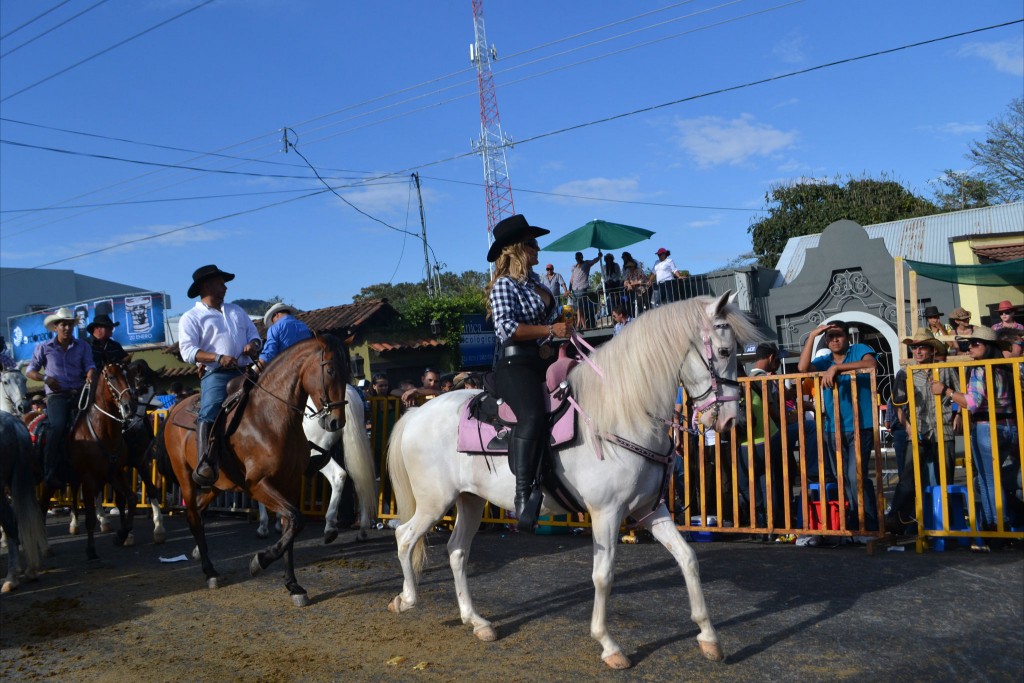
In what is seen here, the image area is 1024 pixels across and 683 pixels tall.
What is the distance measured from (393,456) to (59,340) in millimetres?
5531

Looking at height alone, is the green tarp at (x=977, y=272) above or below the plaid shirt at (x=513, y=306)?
above

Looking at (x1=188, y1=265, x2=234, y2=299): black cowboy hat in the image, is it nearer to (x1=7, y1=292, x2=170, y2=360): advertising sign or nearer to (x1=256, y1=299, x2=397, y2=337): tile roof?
(x1=256, y1=299, x2=397, y2=337): tile roof

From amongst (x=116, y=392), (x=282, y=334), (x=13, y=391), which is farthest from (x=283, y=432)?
(x=13, y=391)

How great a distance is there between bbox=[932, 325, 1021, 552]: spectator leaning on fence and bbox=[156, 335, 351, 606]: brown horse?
5.37 meters

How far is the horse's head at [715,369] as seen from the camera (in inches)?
179

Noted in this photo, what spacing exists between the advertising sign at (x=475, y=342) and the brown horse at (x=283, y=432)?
20305mm

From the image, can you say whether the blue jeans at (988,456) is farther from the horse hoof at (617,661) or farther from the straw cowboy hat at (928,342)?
the horse hoof at (617,661)

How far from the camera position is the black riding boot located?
495 centimetres

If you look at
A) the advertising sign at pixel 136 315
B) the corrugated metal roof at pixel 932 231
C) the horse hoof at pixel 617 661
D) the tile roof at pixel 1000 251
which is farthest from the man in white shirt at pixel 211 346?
the advertising sign at pixel 136 315

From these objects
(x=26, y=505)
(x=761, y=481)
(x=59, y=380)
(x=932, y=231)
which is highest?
(x=932, y=231)

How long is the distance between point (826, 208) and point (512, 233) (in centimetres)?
3602

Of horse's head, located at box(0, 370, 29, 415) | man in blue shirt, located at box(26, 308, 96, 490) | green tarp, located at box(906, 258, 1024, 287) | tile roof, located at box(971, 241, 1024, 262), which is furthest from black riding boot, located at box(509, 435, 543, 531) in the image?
tile roof, located at box(971, 241, 1024, 262)

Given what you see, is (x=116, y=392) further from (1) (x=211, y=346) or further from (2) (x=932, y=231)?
(2) (x=932, y=231)

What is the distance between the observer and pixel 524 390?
5.14 meters
